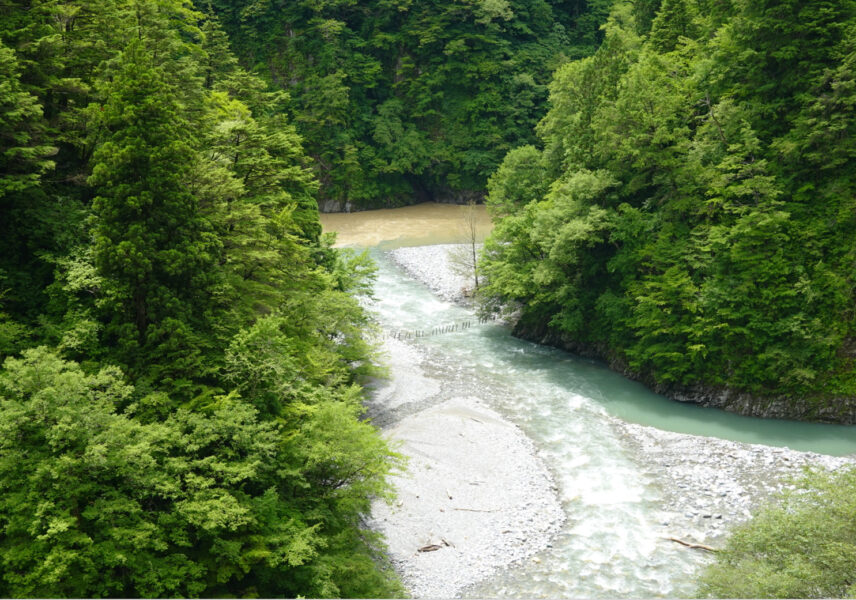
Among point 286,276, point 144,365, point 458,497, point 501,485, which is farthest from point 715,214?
point 144,365

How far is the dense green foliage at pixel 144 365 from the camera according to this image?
38.4ft

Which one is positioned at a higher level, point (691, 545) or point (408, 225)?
point (408, 225)

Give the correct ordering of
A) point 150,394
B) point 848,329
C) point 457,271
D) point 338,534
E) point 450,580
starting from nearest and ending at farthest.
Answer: point 150,394
point 338,534
point 450,580
point 848,329
point 457,271

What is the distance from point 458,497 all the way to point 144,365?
11348 millimetres

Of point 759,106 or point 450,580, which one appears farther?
point 759,106

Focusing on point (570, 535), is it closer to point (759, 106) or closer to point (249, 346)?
point (249, 346)

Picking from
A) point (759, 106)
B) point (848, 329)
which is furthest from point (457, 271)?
point (848, 329)

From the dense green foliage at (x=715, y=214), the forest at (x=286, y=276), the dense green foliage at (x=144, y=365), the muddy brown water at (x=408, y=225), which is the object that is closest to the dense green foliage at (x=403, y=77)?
the muddy brown water at (x=408, y=225)

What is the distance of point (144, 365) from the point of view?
15.1 metres

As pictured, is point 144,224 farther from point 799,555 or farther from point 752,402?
point 752,402

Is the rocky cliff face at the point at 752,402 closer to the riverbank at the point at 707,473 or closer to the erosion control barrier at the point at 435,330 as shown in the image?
the riverbank at the point at 707,473

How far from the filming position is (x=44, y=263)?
642 inches

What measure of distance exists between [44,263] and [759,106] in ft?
98.5

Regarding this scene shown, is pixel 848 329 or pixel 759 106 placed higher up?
pixel 759 106
